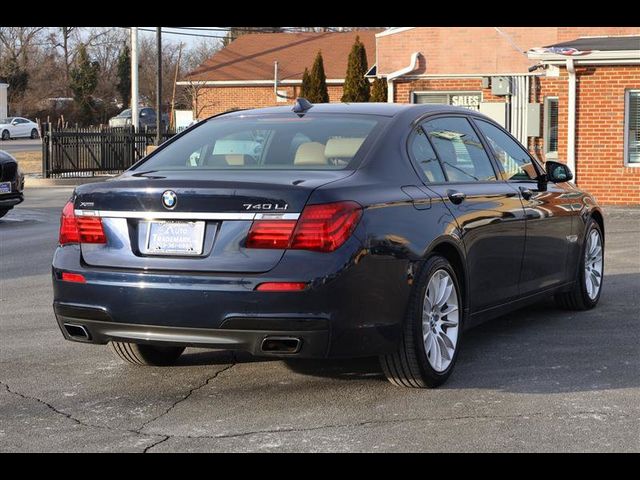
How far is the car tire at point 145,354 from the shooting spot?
6785 mm

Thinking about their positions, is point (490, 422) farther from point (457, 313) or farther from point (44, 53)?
point (44, 53)

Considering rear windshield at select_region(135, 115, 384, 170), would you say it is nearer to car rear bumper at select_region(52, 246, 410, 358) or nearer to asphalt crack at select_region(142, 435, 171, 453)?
car rear bumper at select_region(52, 246, 410, 358)

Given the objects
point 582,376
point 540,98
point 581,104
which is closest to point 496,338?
point 582,376

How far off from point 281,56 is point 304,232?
150 feet

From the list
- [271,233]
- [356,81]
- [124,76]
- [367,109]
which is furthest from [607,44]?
[124,76]

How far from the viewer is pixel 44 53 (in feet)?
266

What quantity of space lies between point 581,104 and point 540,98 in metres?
4.66

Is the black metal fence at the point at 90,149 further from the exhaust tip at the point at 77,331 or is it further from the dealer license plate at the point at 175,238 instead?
the dealer license plate at the point at 175,238

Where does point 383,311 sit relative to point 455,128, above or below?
below

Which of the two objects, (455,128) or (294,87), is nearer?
(455,128)

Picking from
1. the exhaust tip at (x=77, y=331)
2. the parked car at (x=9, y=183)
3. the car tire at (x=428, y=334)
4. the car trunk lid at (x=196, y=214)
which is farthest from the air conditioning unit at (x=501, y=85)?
the exhaust tip at (x=77, y=331)

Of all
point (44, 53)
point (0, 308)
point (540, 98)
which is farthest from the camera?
point (44, 53)

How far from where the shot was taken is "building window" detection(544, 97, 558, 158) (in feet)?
75.0

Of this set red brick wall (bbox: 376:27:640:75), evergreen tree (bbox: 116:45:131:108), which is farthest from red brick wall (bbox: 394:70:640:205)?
evergreen tree (bbox: 116:45:131:108)
